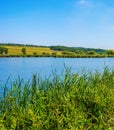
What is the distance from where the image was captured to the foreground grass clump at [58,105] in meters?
7.56

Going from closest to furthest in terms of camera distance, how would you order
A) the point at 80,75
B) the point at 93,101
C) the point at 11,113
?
1. the point at 11,113
2. the point at 93,101
3. the point at 80,75

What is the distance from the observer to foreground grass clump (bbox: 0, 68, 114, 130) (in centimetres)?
756

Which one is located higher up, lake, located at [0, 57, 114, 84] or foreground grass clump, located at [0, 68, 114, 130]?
foreground grass clump, located at [0, 68, 114, 130]

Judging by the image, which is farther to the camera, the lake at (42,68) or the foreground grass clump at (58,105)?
the lake at (42,68)

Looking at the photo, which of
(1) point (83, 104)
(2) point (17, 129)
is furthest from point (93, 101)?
(2) point (17, 129)

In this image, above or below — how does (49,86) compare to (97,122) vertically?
above

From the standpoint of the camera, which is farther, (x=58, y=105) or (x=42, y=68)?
(x=42, y=68)

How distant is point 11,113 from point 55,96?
147cm

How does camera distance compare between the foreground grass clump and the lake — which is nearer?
the foreground grass clump

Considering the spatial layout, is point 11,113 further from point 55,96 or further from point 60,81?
point 60,81

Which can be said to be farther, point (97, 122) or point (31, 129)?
point (97, 122)

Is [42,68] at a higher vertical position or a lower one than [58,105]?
lower

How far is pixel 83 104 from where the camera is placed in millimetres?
9328

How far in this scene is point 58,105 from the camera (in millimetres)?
8508
